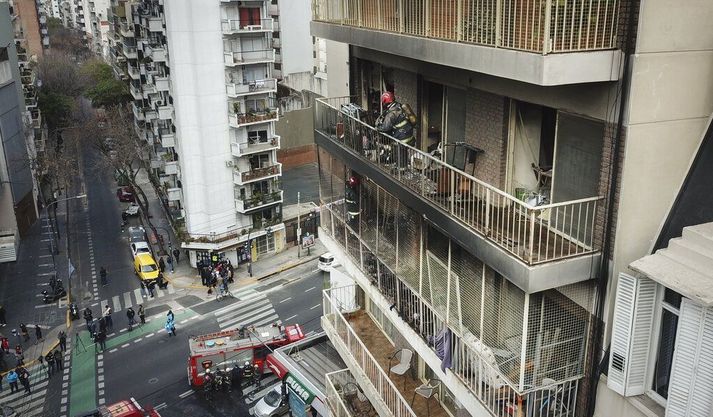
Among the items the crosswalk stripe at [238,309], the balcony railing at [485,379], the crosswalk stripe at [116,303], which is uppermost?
the balcony railing at [485,379]

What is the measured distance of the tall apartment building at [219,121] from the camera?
141 ft

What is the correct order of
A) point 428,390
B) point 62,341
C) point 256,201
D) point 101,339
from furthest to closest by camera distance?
point 256,201 → point 101,339 → point 62,341 → point 428,390

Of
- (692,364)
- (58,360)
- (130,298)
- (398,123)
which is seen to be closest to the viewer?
(692,364)

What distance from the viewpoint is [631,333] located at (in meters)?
8.80

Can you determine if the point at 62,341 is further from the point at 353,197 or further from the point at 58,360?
the point at 353,197


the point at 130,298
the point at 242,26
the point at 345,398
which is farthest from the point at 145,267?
the point at 345,398

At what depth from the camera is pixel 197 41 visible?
42688mm

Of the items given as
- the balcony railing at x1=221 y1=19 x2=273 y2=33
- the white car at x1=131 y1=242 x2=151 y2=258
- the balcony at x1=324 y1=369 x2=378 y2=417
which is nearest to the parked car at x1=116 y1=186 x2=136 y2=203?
the white car at x1=131 y1=242 x2=151 y2=258

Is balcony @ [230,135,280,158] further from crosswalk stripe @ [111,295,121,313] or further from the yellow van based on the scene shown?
crosswalk stripe @ [111,295,121,313]

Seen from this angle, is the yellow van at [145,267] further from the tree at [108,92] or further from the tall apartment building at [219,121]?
the tree at [108,92]

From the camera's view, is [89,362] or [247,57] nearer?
[89,362]

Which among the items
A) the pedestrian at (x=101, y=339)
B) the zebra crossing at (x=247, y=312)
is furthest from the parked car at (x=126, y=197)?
the pedestrian at (x=101, y=339)

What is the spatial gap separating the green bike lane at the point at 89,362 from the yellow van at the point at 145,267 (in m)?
4.94

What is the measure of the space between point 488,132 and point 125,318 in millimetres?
33172
